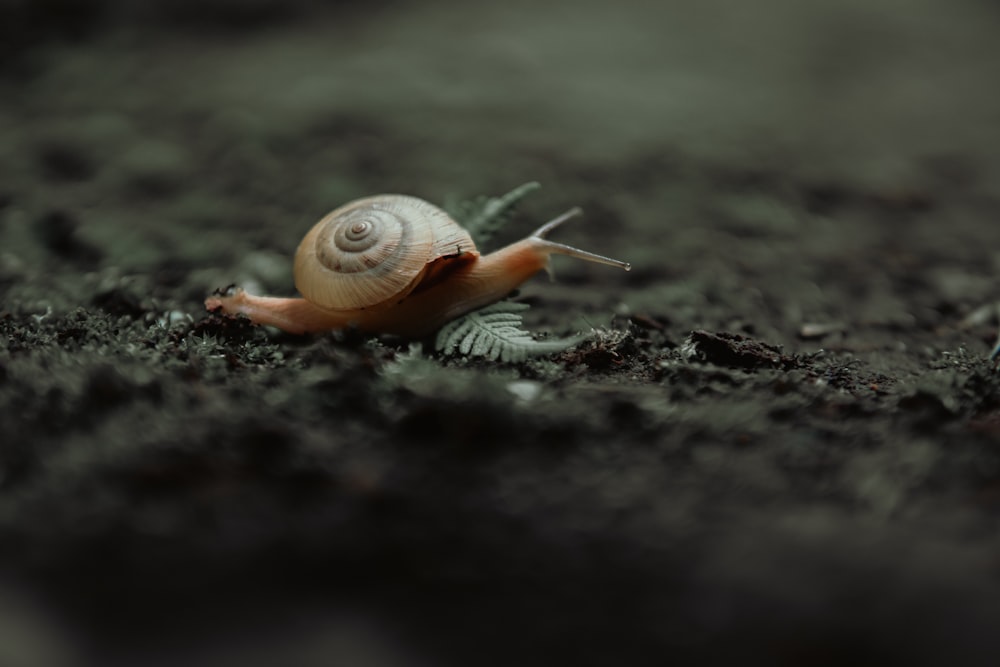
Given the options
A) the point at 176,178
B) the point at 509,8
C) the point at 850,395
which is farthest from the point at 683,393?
the point at 509,8

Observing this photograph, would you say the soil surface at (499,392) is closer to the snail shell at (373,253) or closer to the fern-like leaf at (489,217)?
the snail shell at (373,253)

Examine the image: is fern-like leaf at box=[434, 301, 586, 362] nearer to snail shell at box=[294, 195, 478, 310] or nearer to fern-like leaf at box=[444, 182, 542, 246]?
snail shell at box=[294, 195, 478, 310]

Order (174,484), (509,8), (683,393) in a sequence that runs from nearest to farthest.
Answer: (174,484) → (683,393) → (509,8)

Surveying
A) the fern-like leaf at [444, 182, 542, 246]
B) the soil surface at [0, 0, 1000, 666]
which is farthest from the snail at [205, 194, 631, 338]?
the fern-like leaf at [444, 182, 542, 246]

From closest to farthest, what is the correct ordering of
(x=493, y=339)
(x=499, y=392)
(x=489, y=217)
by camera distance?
(x=499, y=392) < (x=493, y=339) < (x=489, y=217)

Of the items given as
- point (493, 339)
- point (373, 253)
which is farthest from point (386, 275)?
point (493, 339)

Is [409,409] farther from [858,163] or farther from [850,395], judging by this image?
[858,163]

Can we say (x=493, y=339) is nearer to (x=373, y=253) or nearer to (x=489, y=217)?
(x=373, y=253)
